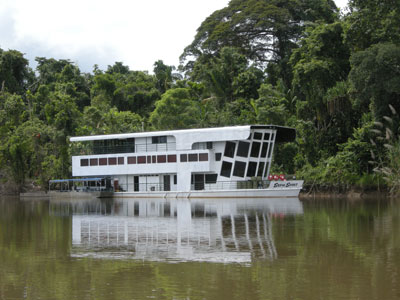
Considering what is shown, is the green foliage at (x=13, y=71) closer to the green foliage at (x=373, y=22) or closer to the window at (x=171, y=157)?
the window at (x=171, y=157)

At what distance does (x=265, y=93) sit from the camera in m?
48.2

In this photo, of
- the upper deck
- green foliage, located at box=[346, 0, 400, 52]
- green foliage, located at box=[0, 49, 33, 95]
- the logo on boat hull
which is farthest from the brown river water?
green foliage, located at box=[0, 49, 33, 95]

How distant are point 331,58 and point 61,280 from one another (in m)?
36.4

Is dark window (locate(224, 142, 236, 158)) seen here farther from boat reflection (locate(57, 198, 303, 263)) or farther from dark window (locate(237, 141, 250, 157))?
boat reflection (locate(57, 198, 303, 263))

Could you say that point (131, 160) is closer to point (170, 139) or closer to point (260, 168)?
point (170, 139)

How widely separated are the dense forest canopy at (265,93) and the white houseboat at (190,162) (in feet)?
11.2

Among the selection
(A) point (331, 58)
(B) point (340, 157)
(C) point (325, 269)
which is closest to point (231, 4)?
(A) point (331, 58)

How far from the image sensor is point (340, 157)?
128 feet

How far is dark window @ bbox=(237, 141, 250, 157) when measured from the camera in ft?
133

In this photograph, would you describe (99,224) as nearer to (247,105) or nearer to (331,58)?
(331,58)

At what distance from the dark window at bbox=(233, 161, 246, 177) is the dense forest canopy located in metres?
4.38

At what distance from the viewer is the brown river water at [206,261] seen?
857 cm

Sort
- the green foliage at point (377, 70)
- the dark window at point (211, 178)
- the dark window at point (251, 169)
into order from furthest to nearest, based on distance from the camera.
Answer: the dark window at point (211, 178) → the dark window at point (251, 169) → the green foliage at point (377, 70)

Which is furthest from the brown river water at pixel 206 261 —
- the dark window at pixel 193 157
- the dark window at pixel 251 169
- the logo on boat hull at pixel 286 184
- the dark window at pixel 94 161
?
the dark window at pixel 94 161
